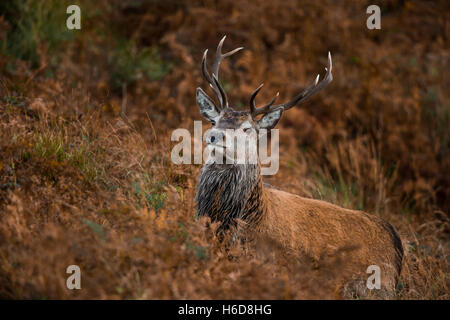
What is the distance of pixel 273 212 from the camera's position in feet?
16.1

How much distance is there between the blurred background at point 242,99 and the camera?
4887 millimetres

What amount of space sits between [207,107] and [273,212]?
128 cm

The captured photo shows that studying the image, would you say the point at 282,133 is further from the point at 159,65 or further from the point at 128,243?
the point at 128,243

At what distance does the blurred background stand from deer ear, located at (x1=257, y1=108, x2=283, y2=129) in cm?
82

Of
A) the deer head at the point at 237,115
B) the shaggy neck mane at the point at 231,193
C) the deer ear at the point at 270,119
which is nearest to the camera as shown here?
the deer head at the point at 237,115

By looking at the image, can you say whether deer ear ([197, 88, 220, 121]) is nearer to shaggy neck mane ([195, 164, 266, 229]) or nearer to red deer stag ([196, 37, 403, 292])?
red deer stag ([196, 37, 403, 292])

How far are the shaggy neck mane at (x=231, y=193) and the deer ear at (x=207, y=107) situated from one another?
57 centimetres

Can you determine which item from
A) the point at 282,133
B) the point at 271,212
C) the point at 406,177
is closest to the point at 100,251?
the point at 271,212

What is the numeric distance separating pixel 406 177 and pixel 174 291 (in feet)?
21.7

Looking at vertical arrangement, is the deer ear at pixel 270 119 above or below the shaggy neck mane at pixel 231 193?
above

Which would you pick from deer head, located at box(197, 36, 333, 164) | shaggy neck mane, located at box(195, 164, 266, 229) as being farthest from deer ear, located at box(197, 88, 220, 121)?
shaggy neck mane, located at box(195, 164, 266, 229)

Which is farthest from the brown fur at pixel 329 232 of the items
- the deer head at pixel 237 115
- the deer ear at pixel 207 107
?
the deer ear at pixel 207 107

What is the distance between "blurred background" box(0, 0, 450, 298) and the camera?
489 cm

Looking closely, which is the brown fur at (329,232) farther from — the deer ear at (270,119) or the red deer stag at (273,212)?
the deer ear at (270,119)
